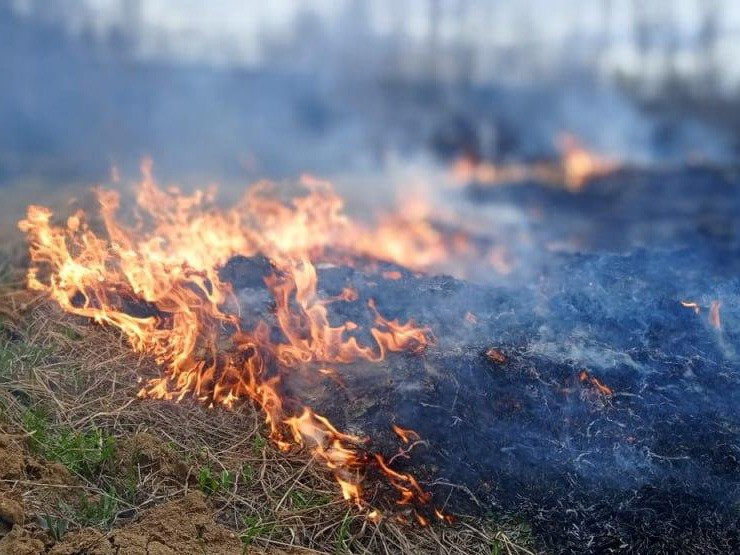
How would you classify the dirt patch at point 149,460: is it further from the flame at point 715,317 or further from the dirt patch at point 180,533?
the flame at point 715,317

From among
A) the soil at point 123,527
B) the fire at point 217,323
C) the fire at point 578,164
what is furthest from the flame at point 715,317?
the fire at point 578,164

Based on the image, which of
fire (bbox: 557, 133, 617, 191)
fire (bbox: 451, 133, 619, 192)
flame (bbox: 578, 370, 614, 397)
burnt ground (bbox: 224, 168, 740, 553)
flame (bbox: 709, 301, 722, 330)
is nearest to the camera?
burnt ground (bbox: 224, 168, 740, 553)

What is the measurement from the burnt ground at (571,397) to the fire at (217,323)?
11cm

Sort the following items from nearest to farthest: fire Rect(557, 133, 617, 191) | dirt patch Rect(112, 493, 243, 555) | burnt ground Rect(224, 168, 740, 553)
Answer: dirt patch Rect(112, 493, 243, 555)
burnt ground Rect(224, 168, 740, 553)
fire Rect(557, 133, 617, 191)

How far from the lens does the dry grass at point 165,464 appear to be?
9.73 feet

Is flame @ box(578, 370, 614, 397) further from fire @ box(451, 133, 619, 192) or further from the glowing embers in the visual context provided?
fire @ box(451, 133, 619, 192)

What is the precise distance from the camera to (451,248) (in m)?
7.02

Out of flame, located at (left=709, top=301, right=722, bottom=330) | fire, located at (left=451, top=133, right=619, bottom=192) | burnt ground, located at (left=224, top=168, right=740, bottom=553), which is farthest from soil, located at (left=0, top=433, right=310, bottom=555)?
fire, located at (left=451, top=133, right=619, bottom=192)

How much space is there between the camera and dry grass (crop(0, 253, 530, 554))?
9.73 ft

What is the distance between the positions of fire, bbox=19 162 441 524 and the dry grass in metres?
0.10

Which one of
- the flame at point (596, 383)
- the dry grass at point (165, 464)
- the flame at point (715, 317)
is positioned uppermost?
the flame at point (715, 317)

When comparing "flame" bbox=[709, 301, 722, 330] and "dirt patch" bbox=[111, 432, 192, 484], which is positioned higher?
"flame" bbox=[709, 301, 722, 330]

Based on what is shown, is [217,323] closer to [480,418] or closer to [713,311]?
[480,418]

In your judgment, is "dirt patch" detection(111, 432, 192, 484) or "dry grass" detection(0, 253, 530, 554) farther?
"dirt patch" detection(111, 432, 192, 484)
